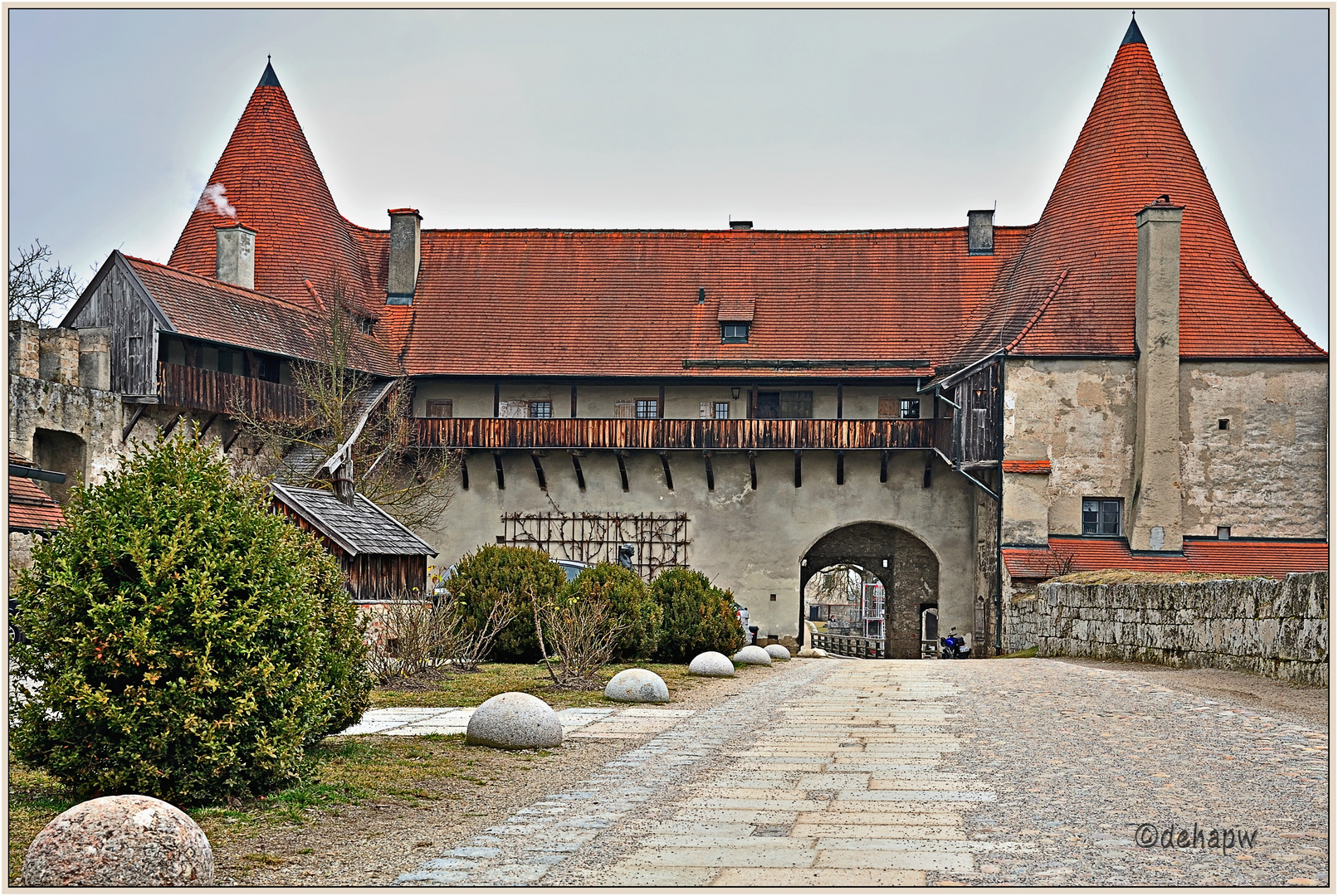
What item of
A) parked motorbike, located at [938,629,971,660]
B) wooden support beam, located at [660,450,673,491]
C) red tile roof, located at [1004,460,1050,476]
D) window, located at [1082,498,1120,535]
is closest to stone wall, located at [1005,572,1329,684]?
red tile roof, located at [1004,460,1050,476]

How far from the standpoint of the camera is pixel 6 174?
5352 mm

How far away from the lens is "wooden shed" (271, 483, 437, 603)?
1733cm

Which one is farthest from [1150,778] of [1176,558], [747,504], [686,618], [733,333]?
[733,333]

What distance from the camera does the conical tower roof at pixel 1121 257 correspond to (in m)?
29.4

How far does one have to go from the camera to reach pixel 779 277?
117 feet

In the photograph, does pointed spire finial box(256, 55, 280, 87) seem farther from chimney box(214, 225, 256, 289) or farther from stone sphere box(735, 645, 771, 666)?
stone sphere box(735, 645, 771, 666)

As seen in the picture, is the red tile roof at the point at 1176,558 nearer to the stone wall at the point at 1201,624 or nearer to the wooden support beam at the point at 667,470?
the stone wall at the point at 1201,624

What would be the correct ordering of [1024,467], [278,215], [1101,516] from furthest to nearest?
1. [278,215]
2. [1101,516]
3. [1024,467]

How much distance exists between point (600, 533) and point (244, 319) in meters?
9.48

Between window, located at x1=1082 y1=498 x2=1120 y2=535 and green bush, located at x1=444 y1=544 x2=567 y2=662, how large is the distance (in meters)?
15.0

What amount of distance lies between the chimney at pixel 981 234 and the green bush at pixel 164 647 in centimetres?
3082

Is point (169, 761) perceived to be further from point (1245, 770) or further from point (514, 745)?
point (1245, 770)

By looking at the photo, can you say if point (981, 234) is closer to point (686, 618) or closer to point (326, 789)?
point (686, 618)

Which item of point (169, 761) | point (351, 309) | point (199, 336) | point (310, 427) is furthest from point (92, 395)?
point (169, 761)
